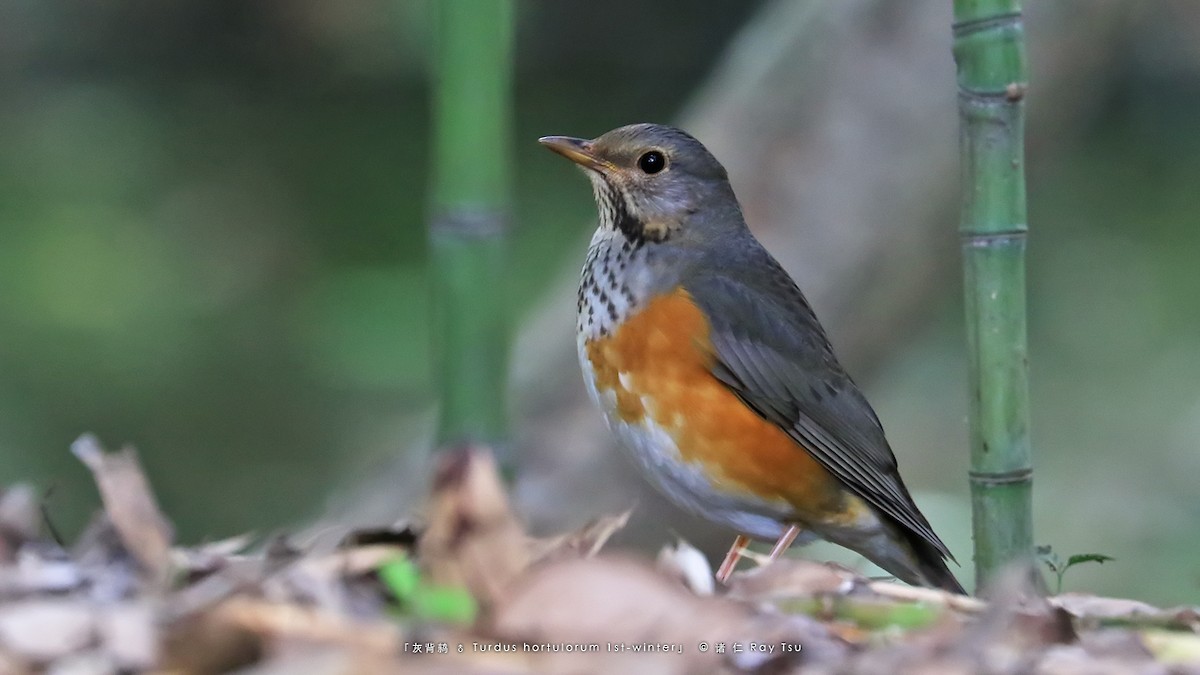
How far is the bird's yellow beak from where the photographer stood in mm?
4250

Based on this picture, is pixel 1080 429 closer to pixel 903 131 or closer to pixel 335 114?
pixel 903 131

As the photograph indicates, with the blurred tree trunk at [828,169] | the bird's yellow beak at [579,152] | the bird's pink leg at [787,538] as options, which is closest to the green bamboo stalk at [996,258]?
the bird's pink leg at [787,538]

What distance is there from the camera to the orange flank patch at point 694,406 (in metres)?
4.05

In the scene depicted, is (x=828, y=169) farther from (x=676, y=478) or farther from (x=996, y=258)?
(x=996, y=258)

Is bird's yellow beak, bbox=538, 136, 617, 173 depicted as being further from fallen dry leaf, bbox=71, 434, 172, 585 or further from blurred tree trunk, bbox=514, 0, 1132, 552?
blurred tree trunk, bbox=514, 0, 1132, 552

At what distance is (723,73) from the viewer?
7570 mm

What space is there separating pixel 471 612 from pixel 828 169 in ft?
16.3

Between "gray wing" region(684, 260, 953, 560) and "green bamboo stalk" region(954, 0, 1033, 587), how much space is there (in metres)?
0.79

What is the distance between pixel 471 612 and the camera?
248 cm

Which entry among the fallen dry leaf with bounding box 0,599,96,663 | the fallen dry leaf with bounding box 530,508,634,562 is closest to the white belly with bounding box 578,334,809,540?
the fallen dry leaf with bounding box 530,508,634,562

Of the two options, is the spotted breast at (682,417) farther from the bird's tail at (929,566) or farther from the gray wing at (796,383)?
the bird's tail at (929,566)

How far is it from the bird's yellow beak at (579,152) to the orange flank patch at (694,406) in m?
0.46

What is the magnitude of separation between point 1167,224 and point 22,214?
290 inches

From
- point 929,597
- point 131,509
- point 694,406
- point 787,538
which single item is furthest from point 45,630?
point 787,538
